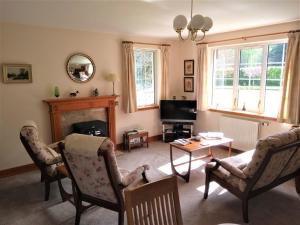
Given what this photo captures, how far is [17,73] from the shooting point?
3.67 m

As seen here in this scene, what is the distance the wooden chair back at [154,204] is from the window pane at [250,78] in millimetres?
3678

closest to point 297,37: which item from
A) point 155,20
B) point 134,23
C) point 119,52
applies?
point 155,20

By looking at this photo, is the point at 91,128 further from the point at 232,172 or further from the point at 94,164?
the point at 232,172

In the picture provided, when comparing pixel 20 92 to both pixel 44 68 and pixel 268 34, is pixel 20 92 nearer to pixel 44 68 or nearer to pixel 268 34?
pixel 44 68

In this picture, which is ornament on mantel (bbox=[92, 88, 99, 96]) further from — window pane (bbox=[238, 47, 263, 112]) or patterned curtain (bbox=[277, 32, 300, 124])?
patterned curtain (bbox=[277, 32, 300, 124])

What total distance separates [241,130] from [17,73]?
13.7 feet

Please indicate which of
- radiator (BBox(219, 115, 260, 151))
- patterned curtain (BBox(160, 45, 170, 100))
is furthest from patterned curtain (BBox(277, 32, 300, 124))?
patterned curtain (BBox(160, 45, 170, 100))

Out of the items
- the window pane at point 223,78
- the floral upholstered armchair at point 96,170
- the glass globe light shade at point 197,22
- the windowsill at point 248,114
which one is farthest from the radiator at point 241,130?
the floral upholstered armchair at point 96,170

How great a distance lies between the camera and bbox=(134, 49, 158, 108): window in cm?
530

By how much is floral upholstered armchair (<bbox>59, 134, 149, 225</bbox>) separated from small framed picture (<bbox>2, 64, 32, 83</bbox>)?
2.15 m

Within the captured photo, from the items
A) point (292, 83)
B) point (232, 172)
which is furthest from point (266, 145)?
point (292, 83)

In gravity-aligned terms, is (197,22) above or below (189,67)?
above

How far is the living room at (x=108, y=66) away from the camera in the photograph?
9.09ft

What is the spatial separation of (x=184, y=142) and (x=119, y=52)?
2.40m
